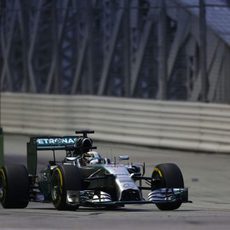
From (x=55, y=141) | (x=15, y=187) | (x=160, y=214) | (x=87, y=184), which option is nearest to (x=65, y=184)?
(x=87, y=184)

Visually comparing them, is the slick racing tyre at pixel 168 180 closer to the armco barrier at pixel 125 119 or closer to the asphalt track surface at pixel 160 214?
the asphalt track surface at pixel 160 214

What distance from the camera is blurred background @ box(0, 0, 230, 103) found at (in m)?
21.3

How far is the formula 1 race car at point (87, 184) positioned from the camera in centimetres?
1233

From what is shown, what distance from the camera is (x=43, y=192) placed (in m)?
13.3

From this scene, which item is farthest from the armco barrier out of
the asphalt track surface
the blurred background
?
the asphalt track surface

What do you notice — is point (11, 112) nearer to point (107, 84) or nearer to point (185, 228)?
point (107, 84)

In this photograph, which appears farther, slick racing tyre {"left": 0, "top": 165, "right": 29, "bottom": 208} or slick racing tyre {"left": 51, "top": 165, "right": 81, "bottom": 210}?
slick racing tyre {"left": 0, "top": 165, "right": 29, "bottom": 208}

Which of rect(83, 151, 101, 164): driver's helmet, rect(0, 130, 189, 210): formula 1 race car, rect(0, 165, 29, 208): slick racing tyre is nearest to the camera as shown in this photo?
rect(0, 130, 189, 210): formula 1 race car

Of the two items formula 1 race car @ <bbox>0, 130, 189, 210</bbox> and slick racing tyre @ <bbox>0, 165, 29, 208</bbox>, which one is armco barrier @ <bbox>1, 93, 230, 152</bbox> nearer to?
formula 1 race car @ <bbox>0, 130, 189, 210</bbox>

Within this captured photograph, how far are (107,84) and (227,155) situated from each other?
486 cm

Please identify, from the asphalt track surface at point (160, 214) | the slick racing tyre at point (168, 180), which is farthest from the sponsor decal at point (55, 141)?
the slick racing tyre at point (168, 180)

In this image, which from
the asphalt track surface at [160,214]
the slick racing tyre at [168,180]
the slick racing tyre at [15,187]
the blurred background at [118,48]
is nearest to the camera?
the asphalt track surface at [160,214]

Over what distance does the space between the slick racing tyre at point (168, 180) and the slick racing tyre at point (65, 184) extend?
1.06 metres

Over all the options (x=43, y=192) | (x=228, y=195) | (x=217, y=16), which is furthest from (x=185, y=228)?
(x=217, y=16)
